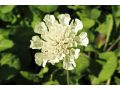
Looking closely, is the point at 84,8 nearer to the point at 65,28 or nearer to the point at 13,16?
the point at 13,16

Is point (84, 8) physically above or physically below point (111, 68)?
above

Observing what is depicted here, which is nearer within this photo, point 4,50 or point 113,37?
point 4,50

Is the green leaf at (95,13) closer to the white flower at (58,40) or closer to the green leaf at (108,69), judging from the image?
the green leaf at (108,69)

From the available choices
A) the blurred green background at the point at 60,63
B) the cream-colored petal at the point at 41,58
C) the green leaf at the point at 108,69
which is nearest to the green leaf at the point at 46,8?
the blurred green background at the point at 60,63

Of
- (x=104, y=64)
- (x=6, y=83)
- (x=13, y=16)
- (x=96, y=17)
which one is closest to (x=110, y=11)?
(x=96, y=17)

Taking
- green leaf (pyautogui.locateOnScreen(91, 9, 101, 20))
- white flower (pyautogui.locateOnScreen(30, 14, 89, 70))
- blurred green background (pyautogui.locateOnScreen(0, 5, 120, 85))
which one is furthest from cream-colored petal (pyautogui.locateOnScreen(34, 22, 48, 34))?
green leaf (pyautogui.locateOnScreen(91, 9, 101, 20))

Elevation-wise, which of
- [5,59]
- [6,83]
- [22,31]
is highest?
[22,31]

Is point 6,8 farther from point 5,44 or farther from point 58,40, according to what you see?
point 58,40

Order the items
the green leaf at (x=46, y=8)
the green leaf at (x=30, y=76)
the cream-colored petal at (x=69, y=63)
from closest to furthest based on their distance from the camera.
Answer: the cream-colored petal at (x=69, y=63)
the green leaf at (x=30, y=76)
the green leaf at (x=46, y=8)
